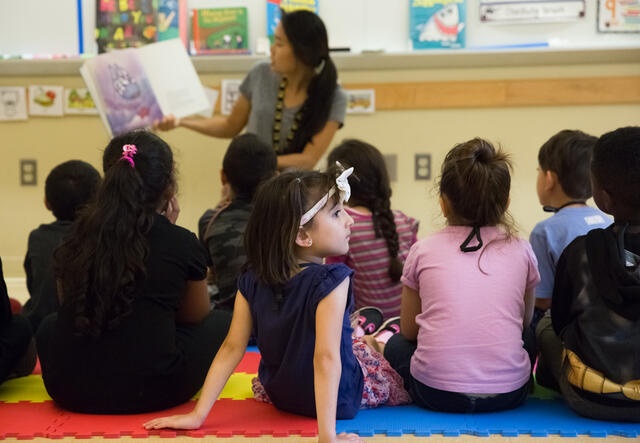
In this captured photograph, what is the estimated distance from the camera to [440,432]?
1.65 meters

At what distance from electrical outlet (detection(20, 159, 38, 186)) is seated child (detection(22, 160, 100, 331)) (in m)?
1.79

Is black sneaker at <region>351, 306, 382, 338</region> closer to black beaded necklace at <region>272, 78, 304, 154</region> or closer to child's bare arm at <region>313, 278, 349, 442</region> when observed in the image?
child's bare arm at <region>313, 278, 349, 442</region>

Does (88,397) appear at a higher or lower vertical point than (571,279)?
lower

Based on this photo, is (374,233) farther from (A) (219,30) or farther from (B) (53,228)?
(A) (219,30)

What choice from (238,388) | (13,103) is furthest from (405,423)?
(13,103)

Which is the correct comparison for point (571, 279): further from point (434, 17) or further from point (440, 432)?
point (434, 17)

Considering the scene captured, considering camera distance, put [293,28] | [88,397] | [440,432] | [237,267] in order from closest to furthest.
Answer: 1. [440,432]
2. [88,397]
3. [237,267]
4. [293,28]

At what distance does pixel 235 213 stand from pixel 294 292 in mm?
941

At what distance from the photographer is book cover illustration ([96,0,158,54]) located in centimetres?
388

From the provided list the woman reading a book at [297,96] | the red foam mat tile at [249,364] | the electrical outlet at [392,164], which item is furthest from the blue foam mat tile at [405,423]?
the electrical outlet at [392,164]

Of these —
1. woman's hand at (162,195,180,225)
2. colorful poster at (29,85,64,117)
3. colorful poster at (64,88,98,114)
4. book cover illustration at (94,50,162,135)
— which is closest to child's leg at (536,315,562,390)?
woman's hand at (162,195,180,225)

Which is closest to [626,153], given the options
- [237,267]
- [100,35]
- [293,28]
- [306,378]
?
[306,378]

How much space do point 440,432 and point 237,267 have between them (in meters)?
1.06

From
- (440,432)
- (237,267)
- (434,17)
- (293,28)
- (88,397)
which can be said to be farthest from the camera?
(434,17)
